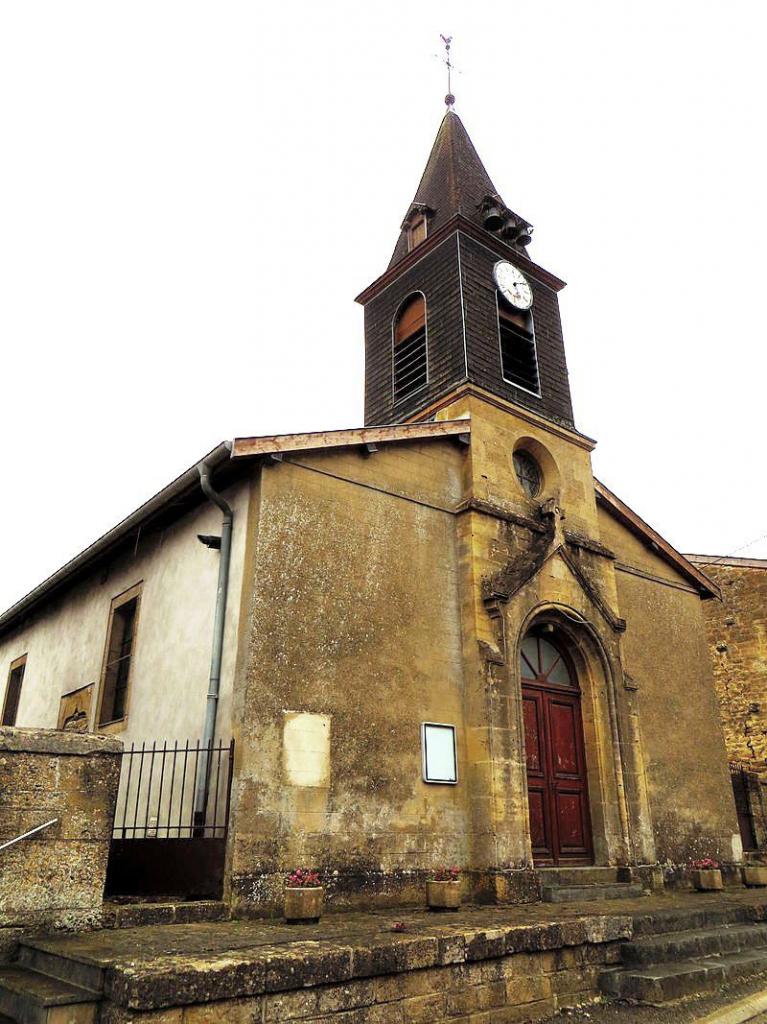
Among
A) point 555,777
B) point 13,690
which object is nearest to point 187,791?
point 555,777

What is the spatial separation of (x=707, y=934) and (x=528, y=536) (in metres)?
5.37

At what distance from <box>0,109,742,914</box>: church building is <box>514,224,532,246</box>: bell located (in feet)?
0.11

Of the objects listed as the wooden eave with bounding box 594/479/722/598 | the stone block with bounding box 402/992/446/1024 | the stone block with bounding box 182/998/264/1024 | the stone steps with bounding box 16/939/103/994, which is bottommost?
the stone block with bounding box 402/992/446/1024

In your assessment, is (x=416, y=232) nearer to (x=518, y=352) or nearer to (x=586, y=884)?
(x=518, y=352)

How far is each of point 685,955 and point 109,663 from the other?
27.8 feet

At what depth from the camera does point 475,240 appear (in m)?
13.6

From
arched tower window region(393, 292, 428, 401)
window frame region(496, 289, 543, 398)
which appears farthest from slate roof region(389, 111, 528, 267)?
window frame region(496, 289, 543, 398)

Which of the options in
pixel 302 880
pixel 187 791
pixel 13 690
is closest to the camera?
pixel 302 880

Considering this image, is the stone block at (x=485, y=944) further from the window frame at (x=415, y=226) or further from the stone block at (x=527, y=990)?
the window frame at (x=415, y=226)

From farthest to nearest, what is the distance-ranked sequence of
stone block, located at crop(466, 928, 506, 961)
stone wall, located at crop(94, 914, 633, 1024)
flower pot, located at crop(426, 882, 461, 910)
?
flower pot, located at crop(426, 882, 461, 910) → stone block, located at crop(466, 928, 506, 961) → stone wall, located at crop(94, 914, 633, 1024)

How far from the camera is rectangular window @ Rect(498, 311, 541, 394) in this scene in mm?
13031

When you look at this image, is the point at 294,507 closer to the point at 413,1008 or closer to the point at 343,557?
the point at 343,557

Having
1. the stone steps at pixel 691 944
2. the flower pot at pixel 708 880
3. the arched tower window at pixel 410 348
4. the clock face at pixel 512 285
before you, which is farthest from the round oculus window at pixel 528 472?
the stone steps at pixel 691 944

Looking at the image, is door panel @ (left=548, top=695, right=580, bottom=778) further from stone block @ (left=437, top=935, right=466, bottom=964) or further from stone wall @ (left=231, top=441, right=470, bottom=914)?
stone block @ (left=437, top=935, right=466, bottom=964)
